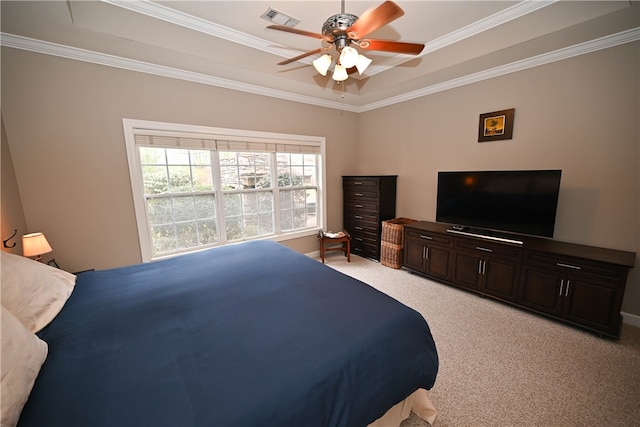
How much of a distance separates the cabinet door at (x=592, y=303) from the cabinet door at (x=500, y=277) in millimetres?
402

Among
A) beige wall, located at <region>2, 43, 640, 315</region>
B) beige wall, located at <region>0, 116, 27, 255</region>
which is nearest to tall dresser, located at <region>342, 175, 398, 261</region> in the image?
beige wall, located at <region>2, 43, 640, 315</region>

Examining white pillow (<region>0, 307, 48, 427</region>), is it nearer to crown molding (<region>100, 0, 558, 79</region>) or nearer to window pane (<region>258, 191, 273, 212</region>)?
crown molding (<region>100, 0, 558, 79</region>)

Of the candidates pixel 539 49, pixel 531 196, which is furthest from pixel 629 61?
pixel 531 196

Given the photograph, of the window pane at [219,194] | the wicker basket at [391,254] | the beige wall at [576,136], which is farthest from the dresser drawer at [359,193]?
the beige wall at [576,136]

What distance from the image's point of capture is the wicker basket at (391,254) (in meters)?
3.76

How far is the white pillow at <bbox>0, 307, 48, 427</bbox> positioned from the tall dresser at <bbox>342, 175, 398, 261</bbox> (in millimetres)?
3743

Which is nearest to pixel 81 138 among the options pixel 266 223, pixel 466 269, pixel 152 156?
pixel 152 156

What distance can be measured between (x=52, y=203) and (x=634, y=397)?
505 centimetres

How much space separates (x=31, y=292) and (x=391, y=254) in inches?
146

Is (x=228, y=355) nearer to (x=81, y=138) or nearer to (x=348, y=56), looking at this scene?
(x=348, y=56)

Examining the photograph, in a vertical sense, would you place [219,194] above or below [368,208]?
above

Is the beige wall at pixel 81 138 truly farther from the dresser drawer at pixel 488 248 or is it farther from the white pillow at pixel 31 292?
the dresser drawer at pixel 488 248

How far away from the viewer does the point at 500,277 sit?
2.71 meters

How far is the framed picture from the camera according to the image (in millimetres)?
2916
